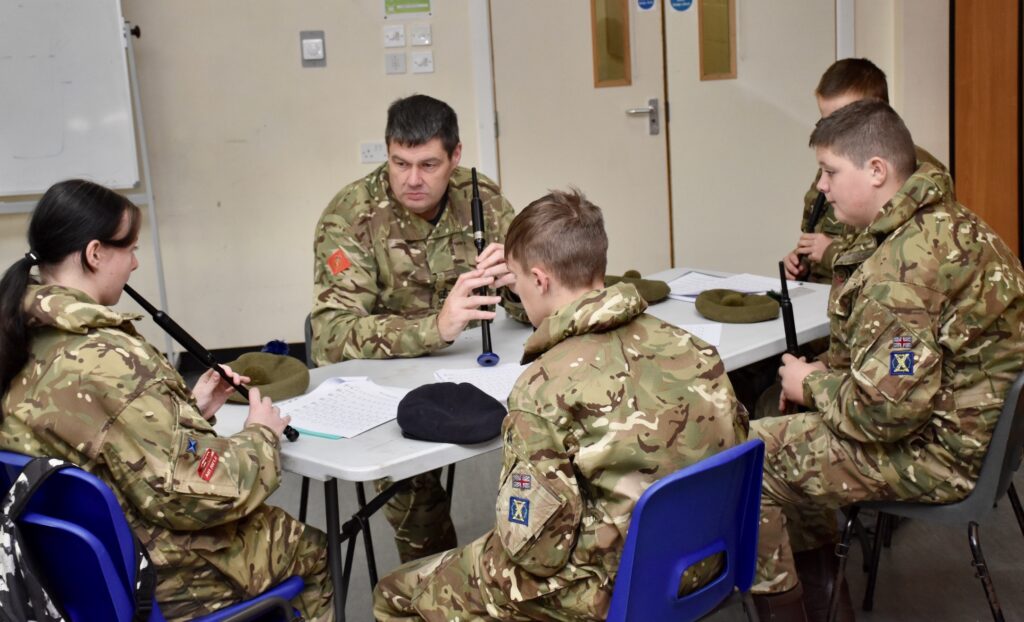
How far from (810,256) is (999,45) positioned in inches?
88.3

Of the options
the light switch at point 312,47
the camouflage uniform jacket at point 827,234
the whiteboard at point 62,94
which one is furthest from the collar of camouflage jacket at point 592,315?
the light switch at point 312,47

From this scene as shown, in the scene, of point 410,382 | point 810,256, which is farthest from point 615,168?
point 410,382

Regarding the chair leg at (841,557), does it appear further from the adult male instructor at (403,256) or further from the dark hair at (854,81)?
the dark hair at (854,81)

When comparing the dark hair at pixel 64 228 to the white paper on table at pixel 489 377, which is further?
the white paper on table at pixel 489 377

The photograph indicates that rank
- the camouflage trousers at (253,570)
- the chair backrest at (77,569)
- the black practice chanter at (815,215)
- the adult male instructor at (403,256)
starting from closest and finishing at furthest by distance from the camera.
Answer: the chair backrest at (77,569) → the camouflage trousers at (253,570) → the adult male instructor at (403,256) → the black practice chanter at (815,215)

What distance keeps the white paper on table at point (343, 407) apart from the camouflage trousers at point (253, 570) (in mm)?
183

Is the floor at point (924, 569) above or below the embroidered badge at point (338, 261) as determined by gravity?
below

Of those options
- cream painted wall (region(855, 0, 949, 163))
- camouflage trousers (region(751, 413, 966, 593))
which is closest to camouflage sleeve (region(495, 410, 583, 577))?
camouflage trousers (region(751, 413, 966, 593))

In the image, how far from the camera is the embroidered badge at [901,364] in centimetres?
196

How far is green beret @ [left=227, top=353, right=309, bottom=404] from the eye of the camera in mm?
2156

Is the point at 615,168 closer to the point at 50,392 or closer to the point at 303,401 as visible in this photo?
the point at 303,401

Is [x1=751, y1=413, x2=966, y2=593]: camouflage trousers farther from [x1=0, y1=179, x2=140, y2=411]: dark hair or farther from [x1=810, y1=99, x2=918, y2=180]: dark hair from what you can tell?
[x1=0, y1=179, x2=140, y2=411]: dark hair

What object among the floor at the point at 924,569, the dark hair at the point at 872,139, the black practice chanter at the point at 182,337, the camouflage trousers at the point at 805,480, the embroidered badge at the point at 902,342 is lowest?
the floor at the point at 924,569

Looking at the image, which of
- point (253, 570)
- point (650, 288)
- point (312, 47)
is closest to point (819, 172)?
point (650, 288)
